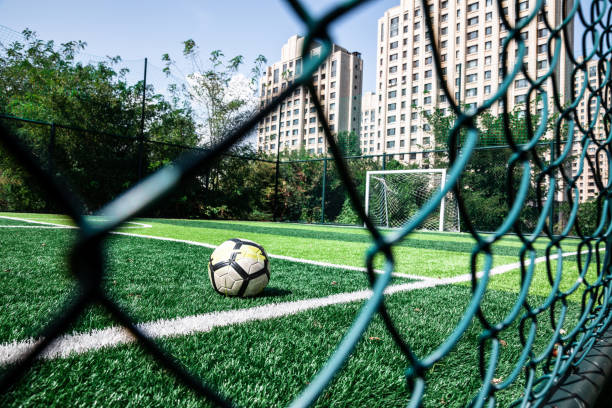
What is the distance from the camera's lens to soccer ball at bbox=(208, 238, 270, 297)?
2297mm

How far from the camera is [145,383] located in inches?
46.9

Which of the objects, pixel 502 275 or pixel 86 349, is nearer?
pixel 86 349

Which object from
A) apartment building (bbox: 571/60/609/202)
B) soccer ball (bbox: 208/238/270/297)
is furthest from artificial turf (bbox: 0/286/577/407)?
apartment building (bbox: 571/60/609/202)

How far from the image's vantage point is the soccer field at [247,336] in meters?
1.16

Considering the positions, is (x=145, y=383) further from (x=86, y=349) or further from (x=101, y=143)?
(x=101, y=143)

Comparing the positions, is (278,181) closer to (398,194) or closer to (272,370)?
(398,194)

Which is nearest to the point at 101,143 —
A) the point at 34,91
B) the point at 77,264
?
the point at 34,91

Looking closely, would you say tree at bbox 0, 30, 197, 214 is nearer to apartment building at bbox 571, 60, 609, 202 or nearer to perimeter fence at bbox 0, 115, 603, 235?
perimeter fence at bbox 0, 115, 603, 235

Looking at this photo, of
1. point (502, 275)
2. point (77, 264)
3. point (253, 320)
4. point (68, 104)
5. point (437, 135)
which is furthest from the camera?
point (437, 135)

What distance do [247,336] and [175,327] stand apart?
0.32 metres

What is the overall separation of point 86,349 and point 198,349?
0.37 m

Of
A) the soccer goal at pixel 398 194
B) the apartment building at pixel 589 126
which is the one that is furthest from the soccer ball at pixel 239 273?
the soccer goal at pixel 398 194

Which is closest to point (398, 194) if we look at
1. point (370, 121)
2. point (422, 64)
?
point (422, 64)

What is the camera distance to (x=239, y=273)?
7.52ft
